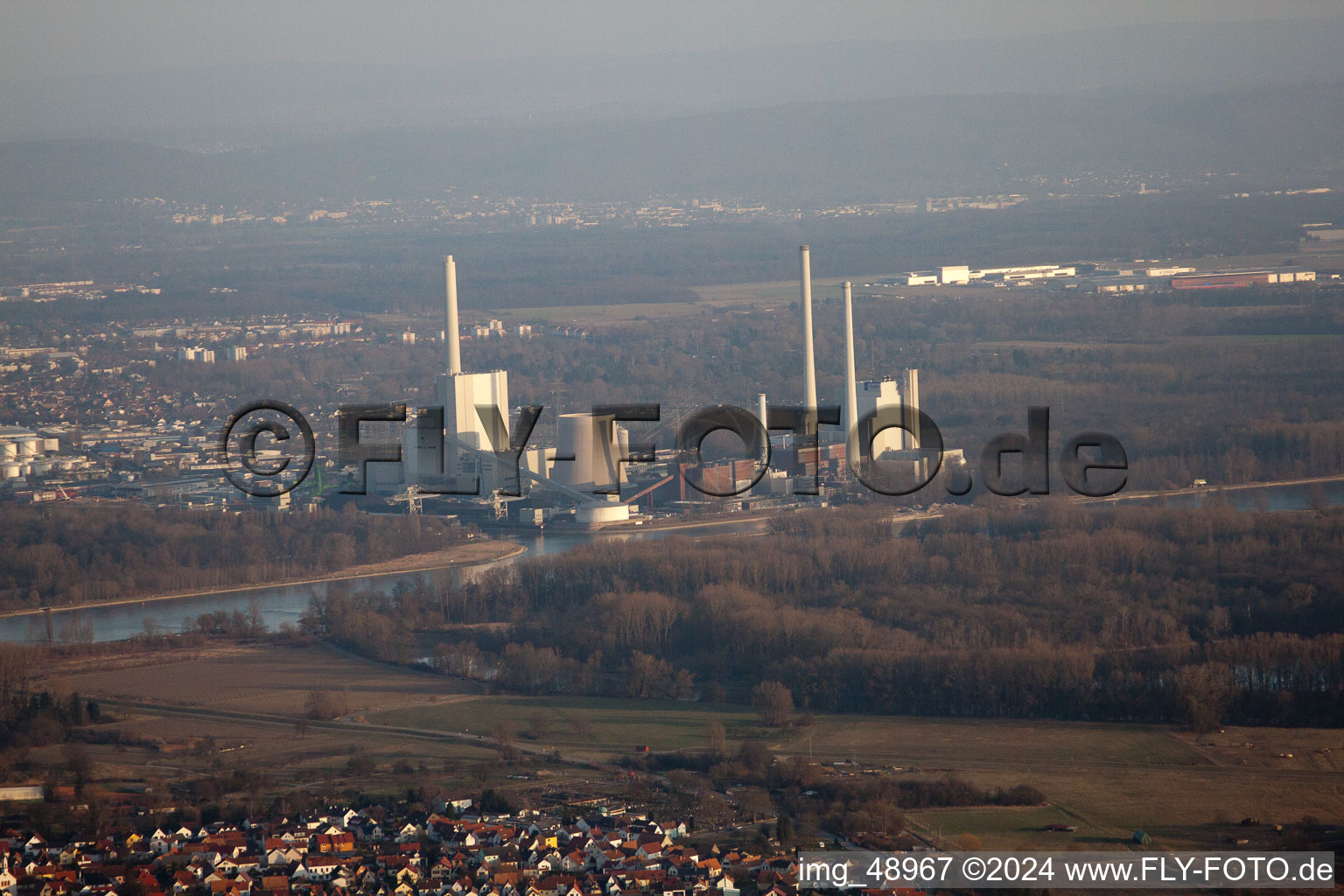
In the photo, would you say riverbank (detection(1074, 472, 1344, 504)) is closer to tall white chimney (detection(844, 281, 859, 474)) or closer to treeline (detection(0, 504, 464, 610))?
tall white chimney (detection(844, 281, 859, 474))

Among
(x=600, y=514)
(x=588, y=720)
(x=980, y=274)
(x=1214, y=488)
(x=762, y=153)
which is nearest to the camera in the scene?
(x=588, y=720)

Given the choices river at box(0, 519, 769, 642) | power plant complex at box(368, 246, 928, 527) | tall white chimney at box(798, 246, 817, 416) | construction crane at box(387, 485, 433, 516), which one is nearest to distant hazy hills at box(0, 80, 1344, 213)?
tall white chimney at box(798, 246, 817, 416)

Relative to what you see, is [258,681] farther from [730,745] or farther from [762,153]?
[762,153]

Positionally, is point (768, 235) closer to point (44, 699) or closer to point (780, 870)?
point (44, 699)

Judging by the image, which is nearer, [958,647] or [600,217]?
[958,647]

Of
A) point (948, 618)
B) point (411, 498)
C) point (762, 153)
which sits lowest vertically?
point (948, 618)

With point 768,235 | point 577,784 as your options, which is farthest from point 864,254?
point 577,784

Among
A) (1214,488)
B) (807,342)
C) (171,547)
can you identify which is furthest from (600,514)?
(1214,488)
